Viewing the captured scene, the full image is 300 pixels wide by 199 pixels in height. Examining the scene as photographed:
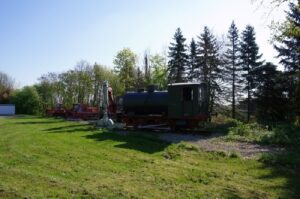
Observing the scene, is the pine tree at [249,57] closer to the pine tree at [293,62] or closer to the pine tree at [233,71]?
the pine tree at [233,71]

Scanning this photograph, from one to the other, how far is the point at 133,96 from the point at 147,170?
50.0 ft

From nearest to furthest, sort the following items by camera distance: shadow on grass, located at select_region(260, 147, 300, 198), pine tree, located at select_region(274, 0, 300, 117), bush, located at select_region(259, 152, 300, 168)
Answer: shadow on grass, located at select_region(260, 147, 300, 198) < bush, located at select_region(259, 152, 300, 168) < pine tree, located at select_region(274, 0, 300, 117)

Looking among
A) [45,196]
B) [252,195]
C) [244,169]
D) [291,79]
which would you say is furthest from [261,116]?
[45,196]

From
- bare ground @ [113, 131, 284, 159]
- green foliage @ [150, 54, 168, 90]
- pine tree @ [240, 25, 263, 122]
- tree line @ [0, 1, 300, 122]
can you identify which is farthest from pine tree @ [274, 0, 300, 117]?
green foliage @ [150, 54, 168, 90]

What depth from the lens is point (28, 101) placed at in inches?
2219

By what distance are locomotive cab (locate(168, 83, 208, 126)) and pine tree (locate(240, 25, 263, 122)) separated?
92.3ft

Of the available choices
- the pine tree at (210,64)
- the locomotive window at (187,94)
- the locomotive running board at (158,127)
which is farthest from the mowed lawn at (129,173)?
the pine tree at (210,64)

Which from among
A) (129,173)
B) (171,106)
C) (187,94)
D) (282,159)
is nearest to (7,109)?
(171,106)

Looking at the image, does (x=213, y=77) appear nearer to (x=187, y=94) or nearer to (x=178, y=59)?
(x=178, y=59)

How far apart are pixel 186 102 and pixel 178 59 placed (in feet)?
96.8

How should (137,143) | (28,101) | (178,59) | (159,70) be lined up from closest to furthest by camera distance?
(137,143) < (178,59) < (28,101) < (159,70)

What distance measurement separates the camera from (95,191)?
799 centimetres

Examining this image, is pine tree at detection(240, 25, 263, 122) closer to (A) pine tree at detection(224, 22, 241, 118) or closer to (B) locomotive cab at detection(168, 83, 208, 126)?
(A) pine tree at detection(224, 22, 241, 118)

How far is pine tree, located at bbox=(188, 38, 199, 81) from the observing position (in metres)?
48.8
